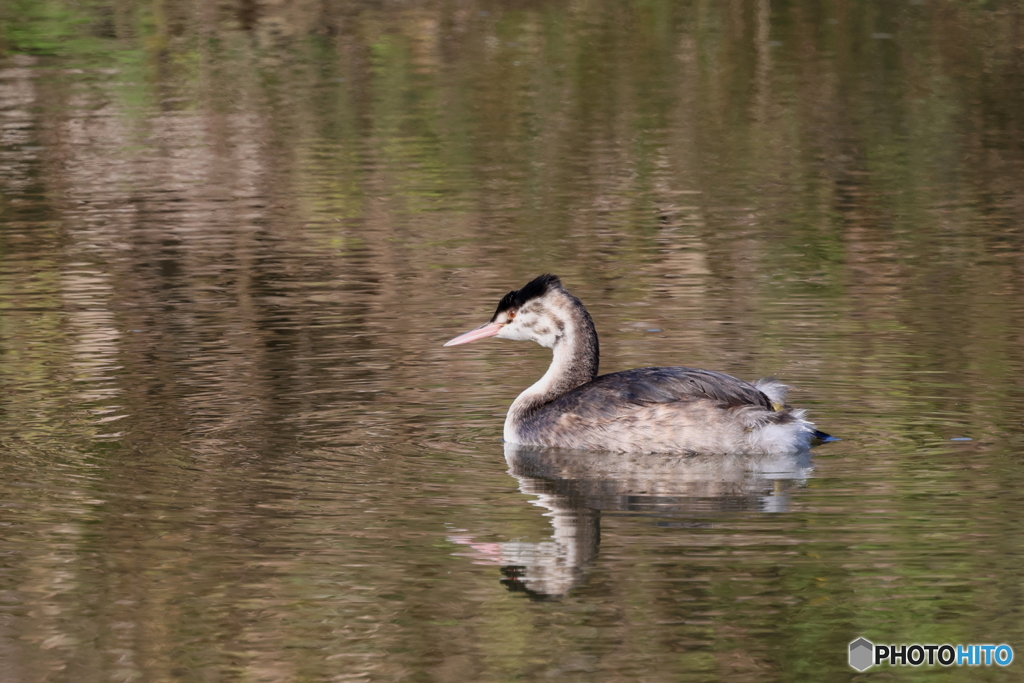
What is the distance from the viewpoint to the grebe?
995 cm

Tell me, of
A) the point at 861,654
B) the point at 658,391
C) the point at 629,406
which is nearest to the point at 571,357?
the point at 629,406

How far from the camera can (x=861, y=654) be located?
705 centimetres

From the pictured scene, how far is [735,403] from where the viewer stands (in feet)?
32.9

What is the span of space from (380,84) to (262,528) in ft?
66.6

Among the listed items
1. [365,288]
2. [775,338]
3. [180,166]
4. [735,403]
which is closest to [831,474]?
[735,403]

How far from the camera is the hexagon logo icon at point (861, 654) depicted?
22.9 ft

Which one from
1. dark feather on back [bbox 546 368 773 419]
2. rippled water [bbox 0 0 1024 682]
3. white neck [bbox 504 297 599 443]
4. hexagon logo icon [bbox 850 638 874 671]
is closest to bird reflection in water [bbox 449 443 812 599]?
rippled water [bbox 0 0 1024 682]

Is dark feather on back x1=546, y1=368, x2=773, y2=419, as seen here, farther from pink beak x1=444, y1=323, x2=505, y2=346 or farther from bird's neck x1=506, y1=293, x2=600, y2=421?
pink beak x1=444, y1=323, x2=505, y2=346

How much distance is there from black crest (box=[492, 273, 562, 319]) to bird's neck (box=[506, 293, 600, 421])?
0.13 metres

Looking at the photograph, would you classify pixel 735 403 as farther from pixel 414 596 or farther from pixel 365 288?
pixel 365 288

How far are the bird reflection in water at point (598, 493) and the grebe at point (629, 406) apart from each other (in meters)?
0.08

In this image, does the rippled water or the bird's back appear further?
the bird's back

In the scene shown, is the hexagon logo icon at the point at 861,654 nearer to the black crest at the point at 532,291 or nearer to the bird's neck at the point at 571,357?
the bird's neck at the point at 571,357

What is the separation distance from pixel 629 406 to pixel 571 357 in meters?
0.81
